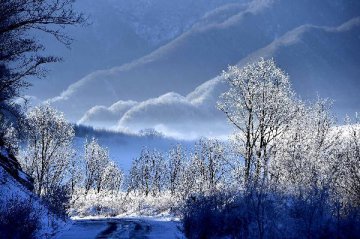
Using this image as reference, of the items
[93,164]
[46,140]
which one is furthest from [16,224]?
[93,164]

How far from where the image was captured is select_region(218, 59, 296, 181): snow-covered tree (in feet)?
161

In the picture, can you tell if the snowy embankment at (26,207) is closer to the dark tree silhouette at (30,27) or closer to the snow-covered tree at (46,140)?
the dark tree silhouette at (30,27)

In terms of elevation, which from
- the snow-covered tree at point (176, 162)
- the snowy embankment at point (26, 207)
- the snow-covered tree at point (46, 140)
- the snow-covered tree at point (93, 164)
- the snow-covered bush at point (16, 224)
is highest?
the snow-covered tree at point (176, 162)

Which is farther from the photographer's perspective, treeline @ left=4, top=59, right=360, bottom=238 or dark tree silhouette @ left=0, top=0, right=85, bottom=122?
dark tree silhouette @ left=0, top=0, right=85, bottom=122

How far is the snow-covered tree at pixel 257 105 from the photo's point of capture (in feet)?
161

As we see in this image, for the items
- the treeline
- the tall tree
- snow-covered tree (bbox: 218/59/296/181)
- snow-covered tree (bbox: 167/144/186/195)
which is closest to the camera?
the treeline

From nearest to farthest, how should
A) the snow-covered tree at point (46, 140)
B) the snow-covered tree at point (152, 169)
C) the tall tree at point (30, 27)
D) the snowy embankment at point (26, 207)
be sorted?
the snowy embankment at point (26, 207), the tall tree at point (30, 27), the snow-covered tree at point (46, 140), the snow-covered tree at point (152, 169)

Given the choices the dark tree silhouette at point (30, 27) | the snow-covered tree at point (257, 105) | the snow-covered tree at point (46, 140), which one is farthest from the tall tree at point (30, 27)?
the snow-covered tree at point (46, 140)

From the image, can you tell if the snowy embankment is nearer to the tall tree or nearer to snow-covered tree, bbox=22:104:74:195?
the tall tree

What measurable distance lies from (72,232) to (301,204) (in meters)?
10.1

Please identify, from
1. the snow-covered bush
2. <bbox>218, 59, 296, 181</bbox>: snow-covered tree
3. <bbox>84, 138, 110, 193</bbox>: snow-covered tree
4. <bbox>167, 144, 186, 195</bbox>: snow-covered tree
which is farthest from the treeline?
<bbox>167, 144, 186, 195</bbox>: snow-covered tree

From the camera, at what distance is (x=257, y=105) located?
4972 centimetres

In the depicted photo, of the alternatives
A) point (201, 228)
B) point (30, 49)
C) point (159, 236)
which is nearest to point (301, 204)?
point (201, 228)

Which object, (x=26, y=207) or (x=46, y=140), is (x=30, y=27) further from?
(x=46, y=140)
